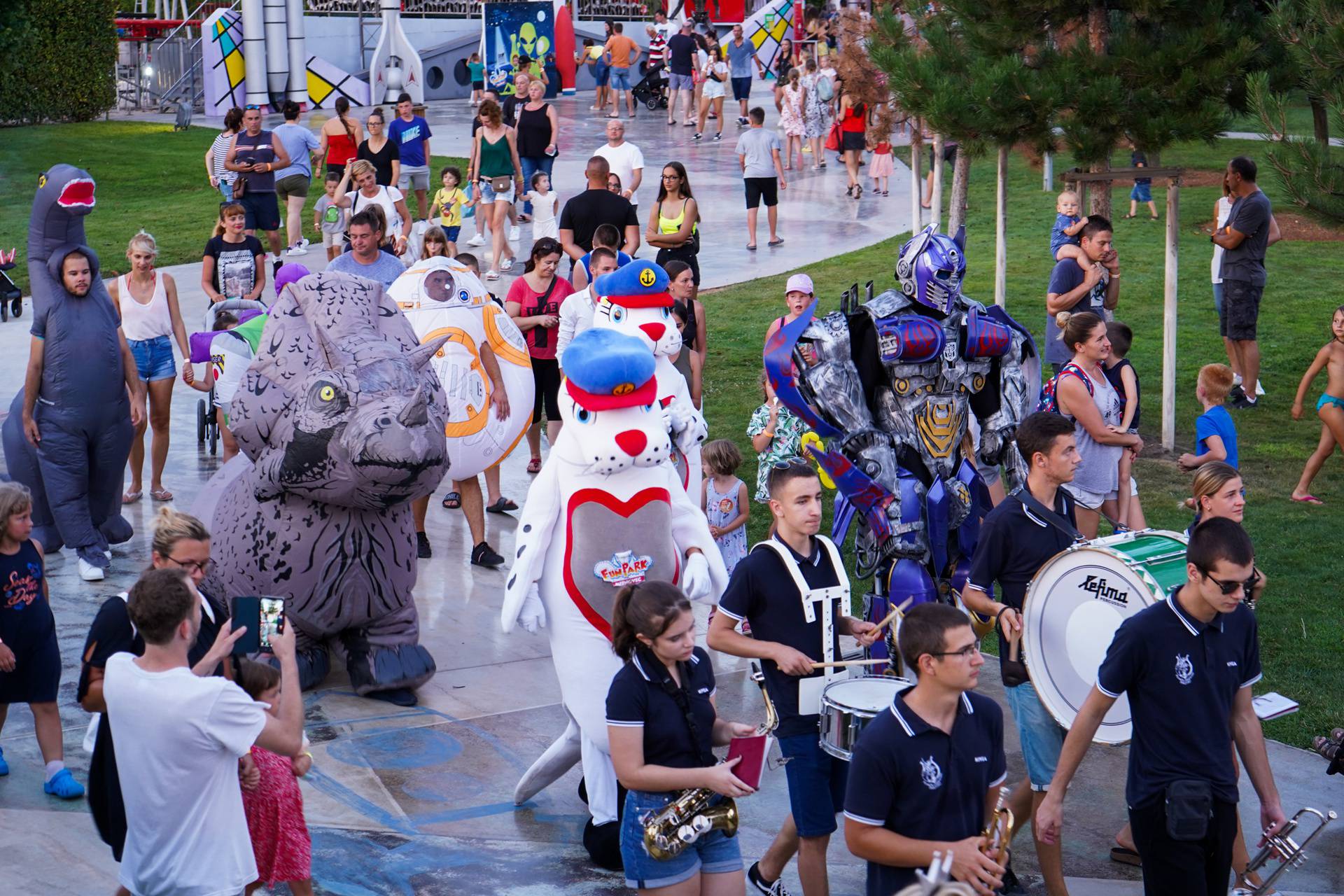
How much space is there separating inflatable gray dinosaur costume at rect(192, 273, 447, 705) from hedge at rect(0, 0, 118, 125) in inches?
1044

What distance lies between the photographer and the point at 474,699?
752 cm

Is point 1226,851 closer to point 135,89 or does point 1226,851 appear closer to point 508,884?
point 508,884

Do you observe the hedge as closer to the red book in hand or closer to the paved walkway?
the paved walkway

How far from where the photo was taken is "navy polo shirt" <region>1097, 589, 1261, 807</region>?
14.9 ft

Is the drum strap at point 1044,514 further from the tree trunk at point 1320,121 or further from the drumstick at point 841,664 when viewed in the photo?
the tree trunk at point 1320,121

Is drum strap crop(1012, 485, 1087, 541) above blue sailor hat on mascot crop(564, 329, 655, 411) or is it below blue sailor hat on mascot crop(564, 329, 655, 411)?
below

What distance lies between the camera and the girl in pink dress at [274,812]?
489cm

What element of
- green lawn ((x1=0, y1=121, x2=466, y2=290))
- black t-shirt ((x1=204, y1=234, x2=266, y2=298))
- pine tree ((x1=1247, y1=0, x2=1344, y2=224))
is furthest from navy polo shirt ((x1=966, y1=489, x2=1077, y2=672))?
green lawn ((x1=0, y1=121, x2=466, y2=290))

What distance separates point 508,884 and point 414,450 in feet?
6.41

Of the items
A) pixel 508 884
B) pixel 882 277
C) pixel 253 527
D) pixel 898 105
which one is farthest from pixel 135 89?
pixel 508 884

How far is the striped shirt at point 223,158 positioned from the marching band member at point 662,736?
491 inches

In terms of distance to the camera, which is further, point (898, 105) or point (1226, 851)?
point (898, 105)

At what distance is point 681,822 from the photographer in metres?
4.40

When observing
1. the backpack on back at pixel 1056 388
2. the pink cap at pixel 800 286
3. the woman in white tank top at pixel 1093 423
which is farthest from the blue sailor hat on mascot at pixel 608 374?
the pink cap at pixel 800 286
